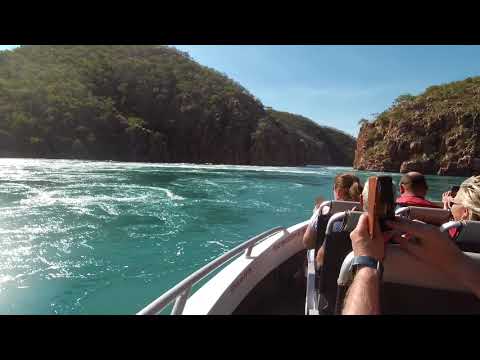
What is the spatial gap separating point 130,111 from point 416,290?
6053 centimetres

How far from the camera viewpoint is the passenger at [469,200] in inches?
45.8

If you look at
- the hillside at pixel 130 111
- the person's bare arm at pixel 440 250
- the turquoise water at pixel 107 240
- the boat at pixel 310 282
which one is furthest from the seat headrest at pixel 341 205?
the hillside at pixel 130 111

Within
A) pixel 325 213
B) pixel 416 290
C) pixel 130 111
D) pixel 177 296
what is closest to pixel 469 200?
pixel 416 290

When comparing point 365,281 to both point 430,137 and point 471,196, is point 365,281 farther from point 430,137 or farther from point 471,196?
point 430,137

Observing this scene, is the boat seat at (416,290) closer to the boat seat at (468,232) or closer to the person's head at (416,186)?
the boat seat at (468,232)

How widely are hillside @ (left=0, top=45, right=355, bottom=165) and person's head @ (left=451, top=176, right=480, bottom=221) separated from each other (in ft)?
135

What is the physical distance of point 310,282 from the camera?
6.70 ft

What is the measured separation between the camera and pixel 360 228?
82 cm

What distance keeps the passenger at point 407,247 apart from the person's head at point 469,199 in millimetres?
463

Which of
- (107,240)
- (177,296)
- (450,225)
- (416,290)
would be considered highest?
(450,225)
